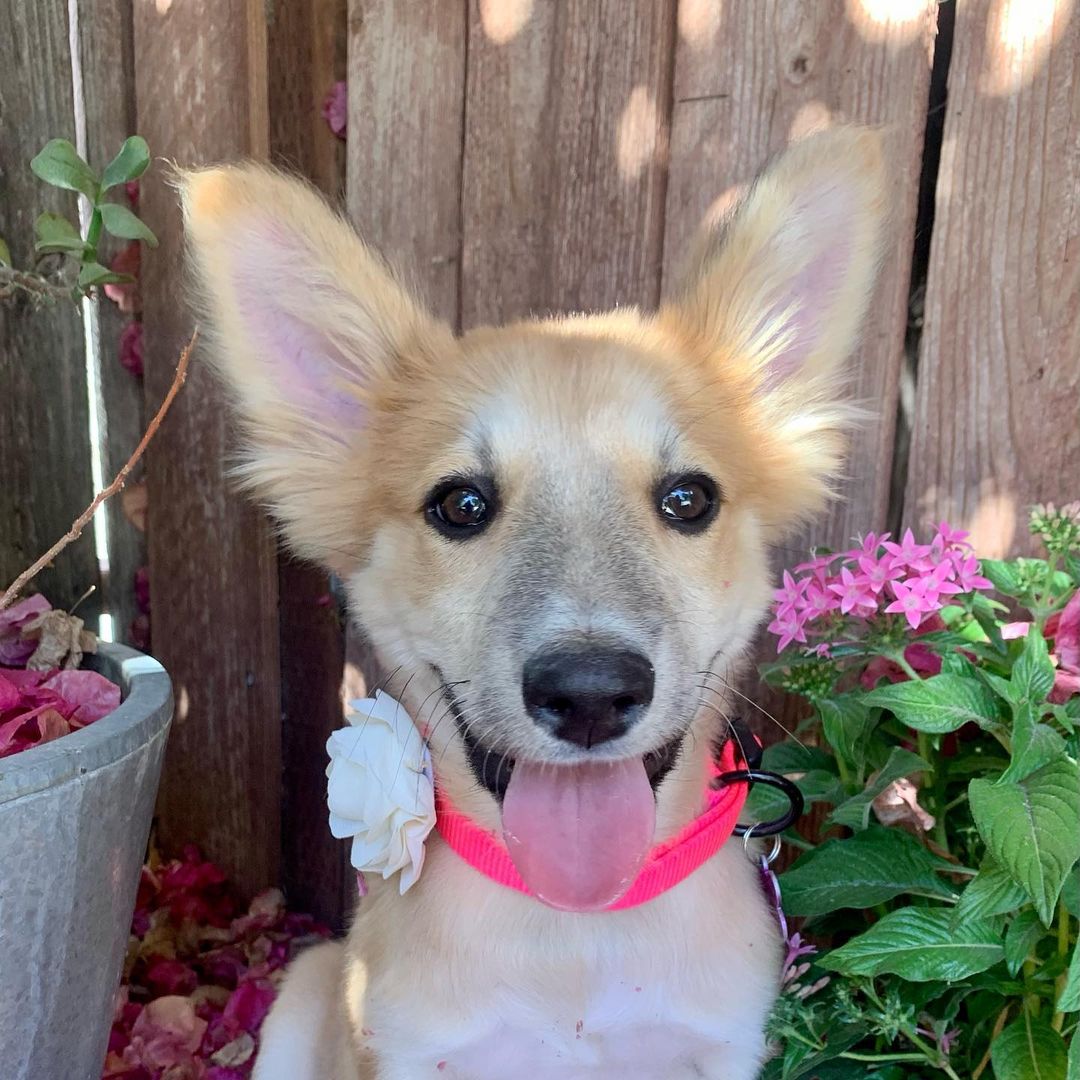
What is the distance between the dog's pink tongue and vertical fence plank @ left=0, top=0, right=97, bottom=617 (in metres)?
1.68

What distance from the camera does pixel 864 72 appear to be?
6.17ft

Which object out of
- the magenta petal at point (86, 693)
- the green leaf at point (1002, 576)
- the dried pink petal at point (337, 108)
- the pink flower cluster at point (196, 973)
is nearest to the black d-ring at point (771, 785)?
the green leaf at point (1002, 576)

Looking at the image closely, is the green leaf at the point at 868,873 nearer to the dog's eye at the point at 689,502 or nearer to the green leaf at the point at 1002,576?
the green leaf at the point at 1002,576

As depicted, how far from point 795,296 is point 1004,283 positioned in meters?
0.46

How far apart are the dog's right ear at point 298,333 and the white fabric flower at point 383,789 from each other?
30cm

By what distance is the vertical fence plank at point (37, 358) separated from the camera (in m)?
2.33

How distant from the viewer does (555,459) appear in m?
1.51

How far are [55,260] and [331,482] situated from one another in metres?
1.19

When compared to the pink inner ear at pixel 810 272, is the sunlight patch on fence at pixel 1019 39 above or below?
above

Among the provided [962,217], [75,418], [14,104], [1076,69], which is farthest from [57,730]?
[1076,69]

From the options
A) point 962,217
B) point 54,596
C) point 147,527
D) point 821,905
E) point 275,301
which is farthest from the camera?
point 147,527

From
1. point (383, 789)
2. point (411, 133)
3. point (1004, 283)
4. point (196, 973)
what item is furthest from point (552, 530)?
point (196, 973)

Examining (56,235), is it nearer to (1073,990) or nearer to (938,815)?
(938,815)

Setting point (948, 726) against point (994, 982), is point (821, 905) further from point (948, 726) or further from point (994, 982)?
point (948, 726)
